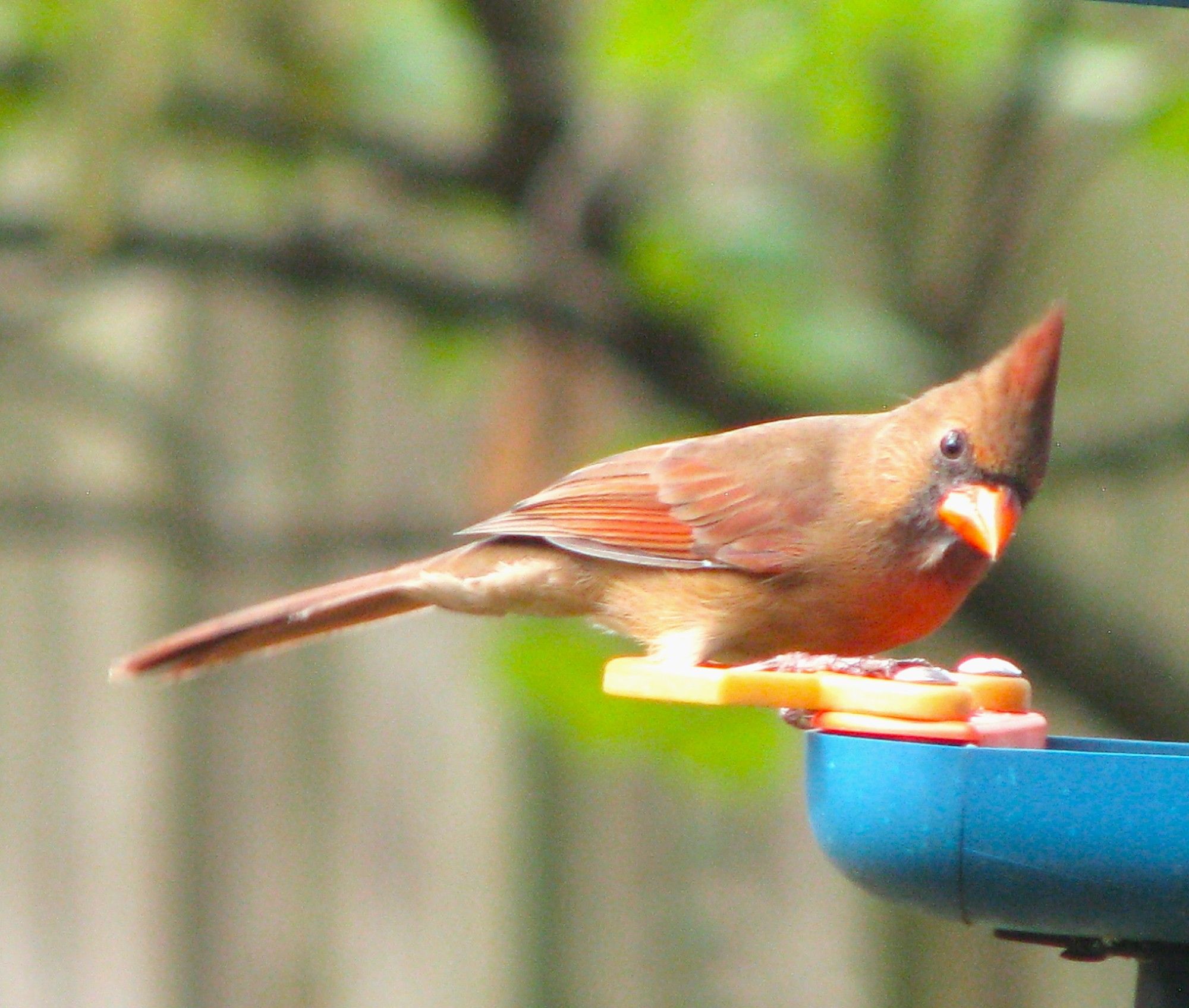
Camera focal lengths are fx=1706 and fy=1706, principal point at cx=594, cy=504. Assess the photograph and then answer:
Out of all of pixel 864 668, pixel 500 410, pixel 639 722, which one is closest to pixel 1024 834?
pixel 864 668

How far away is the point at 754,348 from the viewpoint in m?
3.80

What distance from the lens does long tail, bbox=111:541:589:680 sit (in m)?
3.08

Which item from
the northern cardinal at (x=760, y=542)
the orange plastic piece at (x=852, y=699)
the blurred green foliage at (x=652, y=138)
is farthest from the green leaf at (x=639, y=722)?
the orange plastic piece at (x=852, y=699)

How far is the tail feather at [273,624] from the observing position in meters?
3.07

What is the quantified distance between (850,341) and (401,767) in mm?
1756

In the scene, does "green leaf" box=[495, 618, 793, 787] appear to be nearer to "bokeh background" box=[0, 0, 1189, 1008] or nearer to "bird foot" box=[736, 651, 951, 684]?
"bokeh background" box=[0, 0, 1189, 1008]

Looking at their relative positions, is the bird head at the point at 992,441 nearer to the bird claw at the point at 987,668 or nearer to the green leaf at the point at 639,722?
the bird claw at the point at 987,668

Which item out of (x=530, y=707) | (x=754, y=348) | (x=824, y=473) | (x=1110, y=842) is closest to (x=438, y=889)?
(x=530, y=707)

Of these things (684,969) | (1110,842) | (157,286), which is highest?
(157,286)

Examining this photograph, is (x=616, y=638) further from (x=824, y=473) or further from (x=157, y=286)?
(x=157, y=286)

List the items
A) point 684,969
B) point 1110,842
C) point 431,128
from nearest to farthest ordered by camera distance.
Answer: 1. point 1110,842
2. point 431,128
3. point 684,969

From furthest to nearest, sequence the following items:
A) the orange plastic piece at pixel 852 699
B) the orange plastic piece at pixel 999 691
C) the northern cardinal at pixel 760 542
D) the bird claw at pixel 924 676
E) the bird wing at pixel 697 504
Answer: the bird wing at pixel 697 504
the northern cardinal at pixel 760 542
the orange plastic piece at pixel 999 691
the bird claw at pixel 924 676
the orange plastic piece at pixel 852 699

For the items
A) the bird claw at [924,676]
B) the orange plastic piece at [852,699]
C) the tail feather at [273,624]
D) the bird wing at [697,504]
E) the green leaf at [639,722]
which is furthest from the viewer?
the green leaf at [639,722]

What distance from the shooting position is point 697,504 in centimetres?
293
